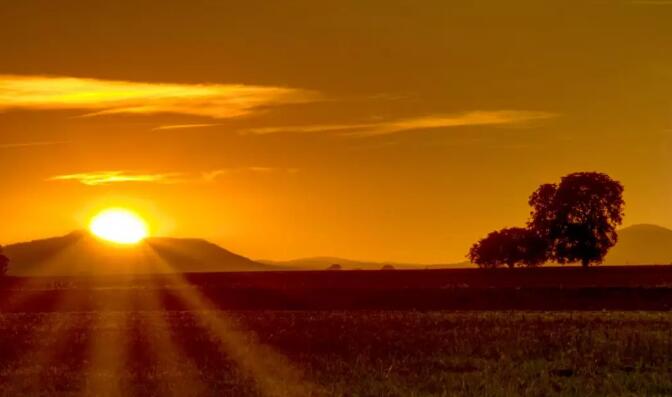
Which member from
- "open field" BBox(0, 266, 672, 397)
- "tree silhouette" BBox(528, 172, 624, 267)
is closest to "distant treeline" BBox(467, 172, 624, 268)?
"tree silhouette" BBox(528, 172, 624, 267)

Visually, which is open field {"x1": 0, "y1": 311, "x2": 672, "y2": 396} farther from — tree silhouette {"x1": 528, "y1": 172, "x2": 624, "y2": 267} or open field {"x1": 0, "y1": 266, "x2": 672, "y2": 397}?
tree silhouette {"x1": 528, "y1": 172, "x2": 624, "y2": 267}

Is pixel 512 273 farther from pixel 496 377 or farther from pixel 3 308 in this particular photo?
pixel 496 377

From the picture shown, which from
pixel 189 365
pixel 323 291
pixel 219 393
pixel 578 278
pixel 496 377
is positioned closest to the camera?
pixel 219 393

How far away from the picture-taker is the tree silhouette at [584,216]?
116 meters

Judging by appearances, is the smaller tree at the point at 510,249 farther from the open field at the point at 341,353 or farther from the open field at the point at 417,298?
the open field at the point at 341,353

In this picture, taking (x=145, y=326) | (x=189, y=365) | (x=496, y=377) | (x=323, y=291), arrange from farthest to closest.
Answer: (x=323, y=291), (x=145, y=326), (x=189, y=365), (x=496, y=377)

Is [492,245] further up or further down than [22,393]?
further up

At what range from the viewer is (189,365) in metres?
32.3

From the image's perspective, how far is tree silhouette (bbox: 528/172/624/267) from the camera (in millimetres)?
115875

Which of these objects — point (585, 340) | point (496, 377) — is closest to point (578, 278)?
point (585, 340)

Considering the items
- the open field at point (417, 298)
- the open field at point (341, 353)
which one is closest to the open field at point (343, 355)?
the open field at point (341, 353)

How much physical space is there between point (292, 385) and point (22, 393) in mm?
6987

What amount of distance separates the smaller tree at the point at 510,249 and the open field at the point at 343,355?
248 feet

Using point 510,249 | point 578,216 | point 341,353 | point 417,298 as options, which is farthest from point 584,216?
point 341,353
